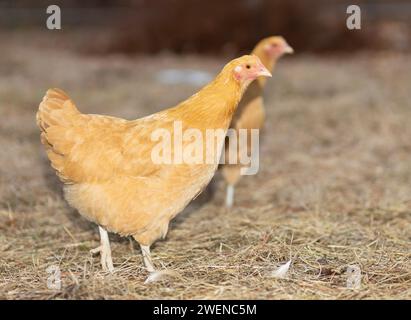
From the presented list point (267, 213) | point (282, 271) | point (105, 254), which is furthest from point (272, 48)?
point (105, 254)

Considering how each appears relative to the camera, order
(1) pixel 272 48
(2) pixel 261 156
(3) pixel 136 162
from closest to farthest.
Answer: (3) pixel 136 162 → (1) pixel 272 48 → (2) pixel 261 156

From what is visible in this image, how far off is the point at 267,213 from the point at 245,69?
1.73 m

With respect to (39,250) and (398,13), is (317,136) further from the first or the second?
(398,13)

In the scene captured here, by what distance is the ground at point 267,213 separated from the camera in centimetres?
336

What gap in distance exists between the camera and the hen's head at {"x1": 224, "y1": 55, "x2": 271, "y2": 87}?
3475 mm

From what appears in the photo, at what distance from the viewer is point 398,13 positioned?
16.9 m

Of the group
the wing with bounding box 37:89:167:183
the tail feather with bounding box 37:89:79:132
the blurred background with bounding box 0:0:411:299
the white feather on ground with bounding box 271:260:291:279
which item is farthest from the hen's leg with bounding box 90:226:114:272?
the white feather on ground with bounding box 271:260:291:279

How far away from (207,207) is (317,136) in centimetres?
282

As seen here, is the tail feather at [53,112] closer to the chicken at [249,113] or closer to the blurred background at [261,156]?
the blurred background at [261,156]

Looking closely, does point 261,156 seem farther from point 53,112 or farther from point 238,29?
point 238,29

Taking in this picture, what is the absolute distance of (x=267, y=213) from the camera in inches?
192

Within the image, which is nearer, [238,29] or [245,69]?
[245,69]

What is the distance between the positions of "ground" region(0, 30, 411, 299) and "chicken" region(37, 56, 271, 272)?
1.24 ft

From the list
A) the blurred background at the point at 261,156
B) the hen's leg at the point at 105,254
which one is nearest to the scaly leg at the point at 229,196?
the blurred background at the point at 261,156
